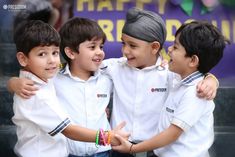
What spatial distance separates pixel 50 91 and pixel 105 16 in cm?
139

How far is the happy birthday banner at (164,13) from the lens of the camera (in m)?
4.46

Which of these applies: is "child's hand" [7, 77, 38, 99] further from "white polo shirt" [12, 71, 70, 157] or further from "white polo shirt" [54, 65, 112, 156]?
"white polo shirt" [54, 65, 112, 156]

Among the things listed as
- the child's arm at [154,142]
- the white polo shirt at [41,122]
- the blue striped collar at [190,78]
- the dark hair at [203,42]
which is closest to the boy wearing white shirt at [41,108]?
Answer: the white polo shirt at [41,122]

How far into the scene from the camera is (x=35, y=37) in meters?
3.21

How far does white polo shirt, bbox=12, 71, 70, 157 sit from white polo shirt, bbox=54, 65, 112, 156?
0.14m

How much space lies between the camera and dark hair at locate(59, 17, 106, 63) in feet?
11.2

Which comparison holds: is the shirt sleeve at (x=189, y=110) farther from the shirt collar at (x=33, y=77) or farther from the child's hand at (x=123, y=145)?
the shirt collar at (x=33, y=77)

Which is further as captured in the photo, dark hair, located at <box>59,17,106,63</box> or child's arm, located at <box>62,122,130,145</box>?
dark hair, located at <box>59,17,106,63</box>

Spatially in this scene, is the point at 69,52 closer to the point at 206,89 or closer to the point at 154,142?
the point at 154,142

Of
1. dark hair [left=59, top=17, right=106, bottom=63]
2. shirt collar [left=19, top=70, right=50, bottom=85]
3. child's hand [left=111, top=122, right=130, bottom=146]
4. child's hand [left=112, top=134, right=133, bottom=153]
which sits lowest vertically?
child's hand [left=112, top=134, right=133, bottom=153]

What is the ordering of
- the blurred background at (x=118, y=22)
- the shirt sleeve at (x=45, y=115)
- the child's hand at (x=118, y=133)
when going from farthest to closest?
the blurred background at (x=118, y=22)
the child's hand at (x=118, y=133)
the shirt sleeve at (x=45, y=115)

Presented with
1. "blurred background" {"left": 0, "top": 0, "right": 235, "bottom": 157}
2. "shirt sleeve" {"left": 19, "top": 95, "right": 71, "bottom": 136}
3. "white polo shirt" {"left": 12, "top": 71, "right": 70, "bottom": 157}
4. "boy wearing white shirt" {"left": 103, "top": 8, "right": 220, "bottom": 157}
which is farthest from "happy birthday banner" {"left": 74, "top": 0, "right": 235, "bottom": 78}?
"shirt sleeve" {"left": 19, "top": 95, "right": 71, "bottom": 136}

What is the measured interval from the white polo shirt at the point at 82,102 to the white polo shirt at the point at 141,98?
15 centimetres

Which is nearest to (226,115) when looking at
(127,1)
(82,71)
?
(127,1)
